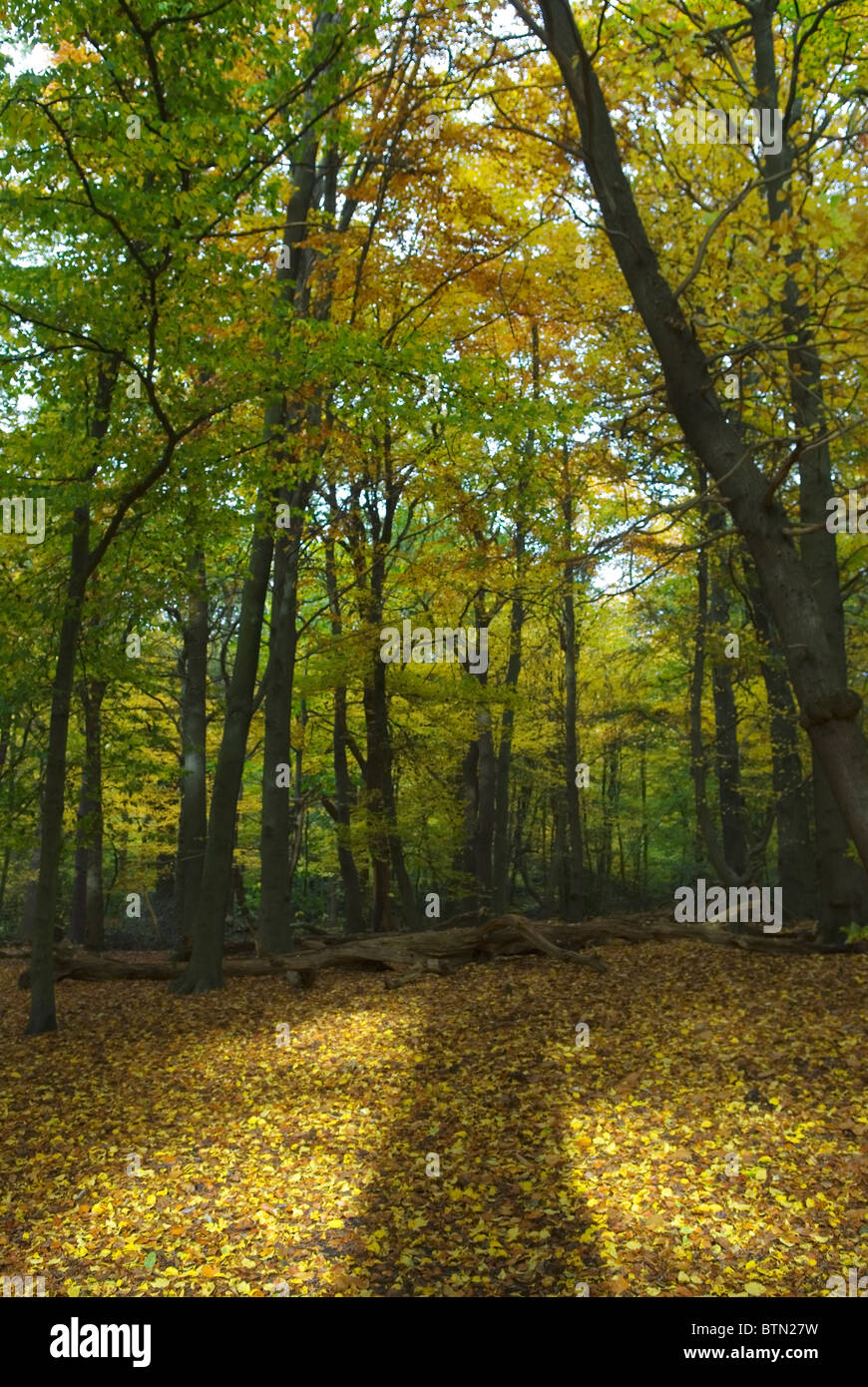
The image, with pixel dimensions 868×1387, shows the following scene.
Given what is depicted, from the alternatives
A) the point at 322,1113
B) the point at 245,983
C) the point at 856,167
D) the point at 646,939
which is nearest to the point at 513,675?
the point at 646,939

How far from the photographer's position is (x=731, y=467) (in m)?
5.22

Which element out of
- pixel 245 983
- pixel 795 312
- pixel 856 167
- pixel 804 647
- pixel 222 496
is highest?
pixel 856 167

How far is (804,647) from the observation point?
5070mm

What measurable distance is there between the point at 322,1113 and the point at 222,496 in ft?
20.8

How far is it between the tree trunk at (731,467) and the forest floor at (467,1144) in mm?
1855

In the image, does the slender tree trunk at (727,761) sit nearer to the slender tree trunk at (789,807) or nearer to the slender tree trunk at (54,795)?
the slender tree trunk at (789,807)

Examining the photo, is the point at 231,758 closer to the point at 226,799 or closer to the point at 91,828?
the point at 226,799

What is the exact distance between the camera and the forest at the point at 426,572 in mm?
4688

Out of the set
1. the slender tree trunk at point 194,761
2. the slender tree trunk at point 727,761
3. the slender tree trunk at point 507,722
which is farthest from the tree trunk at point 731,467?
the slender tree trunk at point 194,761

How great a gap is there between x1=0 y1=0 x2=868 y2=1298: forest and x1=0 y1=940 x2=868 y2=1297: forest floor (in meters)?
0.03

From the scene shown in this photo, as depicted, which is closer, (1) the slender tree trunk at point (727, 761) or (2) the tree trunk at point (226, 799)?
(2) the tree trunk at point (226, 799)

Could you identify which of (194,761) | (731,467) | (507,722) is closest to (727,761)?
(507,722)

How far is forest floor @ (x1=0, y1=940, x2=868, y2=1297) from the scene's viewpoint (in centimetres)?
400

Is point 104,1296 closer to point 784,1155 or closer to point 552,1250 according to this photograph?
point 552,1250
